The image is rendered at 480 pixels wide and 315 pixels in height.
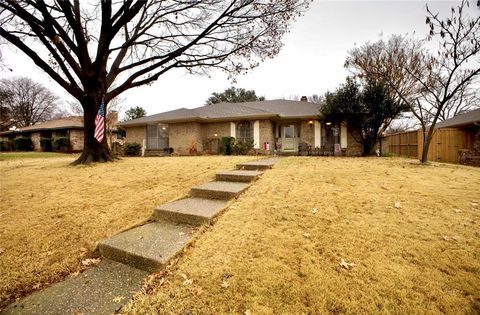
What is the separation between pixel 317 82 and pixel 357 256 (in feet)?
162

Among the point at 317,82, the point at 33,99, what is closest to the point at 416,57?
the point at 317,82

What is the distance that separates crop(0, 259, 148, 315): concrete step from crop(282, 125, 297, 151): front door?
48.0ft

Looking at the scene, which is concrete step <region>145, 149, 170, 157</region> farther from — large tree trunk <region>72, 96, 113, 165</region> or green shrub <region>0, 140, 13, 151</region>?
green shrub <region>0, 140, 13, 151</region>

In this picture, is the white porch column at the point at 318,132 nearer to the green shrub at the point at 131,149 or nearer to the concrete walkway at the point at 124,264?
the concrete walkway at the point at 124,264

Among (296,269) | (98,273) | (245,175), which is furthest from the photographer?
(245,175)

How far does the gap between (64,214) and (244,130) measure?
42.9 feet

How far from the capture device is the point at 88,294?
6.75 feet

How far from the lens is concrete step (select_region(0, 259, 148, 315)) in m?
1.89

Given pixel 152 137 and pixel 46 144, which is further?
pixel 46 144

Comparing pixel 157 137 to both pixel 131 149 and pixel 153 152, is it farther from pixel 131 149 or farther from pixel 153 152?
pixel 131 149

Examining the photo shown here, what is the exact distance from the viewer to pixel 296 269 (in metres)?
2.12

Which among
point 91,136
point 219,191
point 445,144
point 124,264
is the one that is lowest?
point 124,264

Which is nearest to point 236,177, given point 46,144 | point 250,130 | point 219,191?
point 219,191

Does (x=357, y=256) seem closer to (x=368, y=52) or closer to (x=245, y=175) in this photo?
(x=245, y=175)
